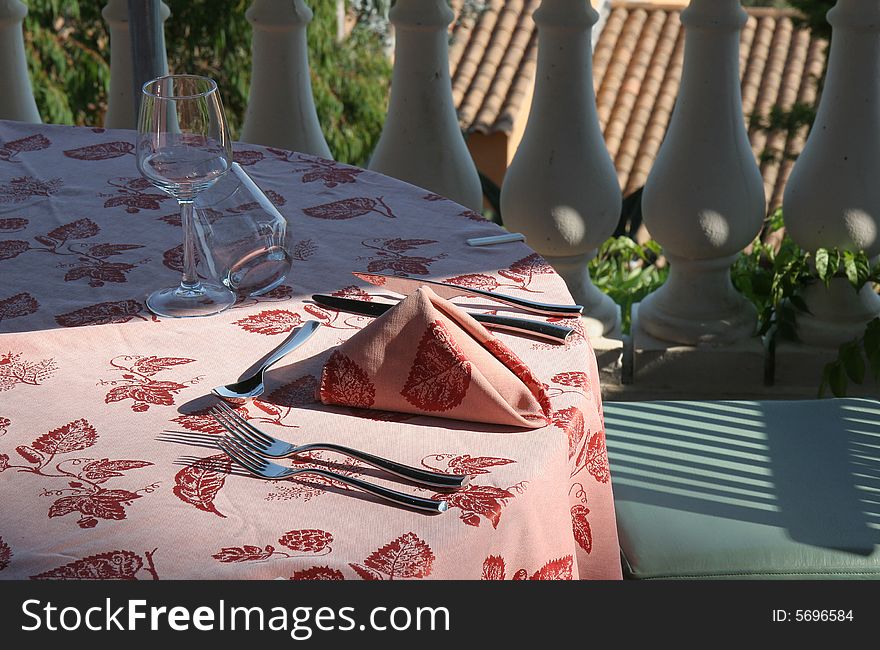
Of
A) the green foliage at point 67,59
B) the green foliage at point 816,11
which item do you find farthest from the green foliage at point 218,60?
the green foliage at point 816,11

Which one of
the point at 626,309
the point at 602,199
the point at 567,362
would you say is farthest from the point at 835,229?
the point at 567,362

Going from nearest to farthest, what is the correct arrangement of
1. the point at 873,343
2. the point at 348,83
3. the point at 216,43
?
the point at 873,343 → the point at 216,43 → the point at 348,83

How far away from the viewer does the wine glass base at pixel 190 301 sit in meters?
1.29

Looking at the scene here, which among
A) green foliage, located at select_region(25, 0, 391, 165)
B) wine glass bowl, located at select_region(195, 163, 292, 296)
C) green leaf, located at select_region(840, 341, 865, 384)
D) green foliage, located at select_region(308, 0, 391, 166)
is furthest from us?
green foliage, located at select_region(308, 0, 391, 166)

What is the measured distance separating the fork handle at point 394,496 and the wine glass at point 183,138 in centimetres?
39

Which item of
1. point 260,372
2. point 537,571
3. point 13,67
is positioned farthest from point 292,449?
point 13,67

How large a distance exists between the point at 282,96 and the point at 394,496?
1.85 m

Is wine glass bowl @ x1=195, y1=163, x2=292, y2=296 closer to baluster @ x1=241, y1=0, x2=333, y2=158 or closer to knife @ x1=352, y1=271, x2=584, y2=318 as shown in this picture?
knife @ x1=352, y1=271, x2=584, y2=318

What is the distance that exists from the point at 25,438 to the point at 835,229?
185 cm

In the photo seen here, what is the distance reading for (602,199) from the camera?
2479 mm

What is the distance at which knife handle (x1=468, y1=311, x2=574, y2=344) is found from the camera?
124cm

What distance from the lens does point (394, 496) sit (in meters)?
0.95

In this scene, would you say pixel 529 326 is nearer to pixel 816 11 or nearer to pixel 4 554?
pixel 4 554

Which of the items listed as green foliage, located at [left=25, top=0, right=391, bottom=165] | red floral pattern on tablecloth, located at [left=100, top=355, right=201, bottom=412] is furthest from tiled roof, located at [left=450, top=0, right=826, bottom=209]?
red floral pattern on tablecloth, located at [left=100, top=355, right=201, bottom=412]
